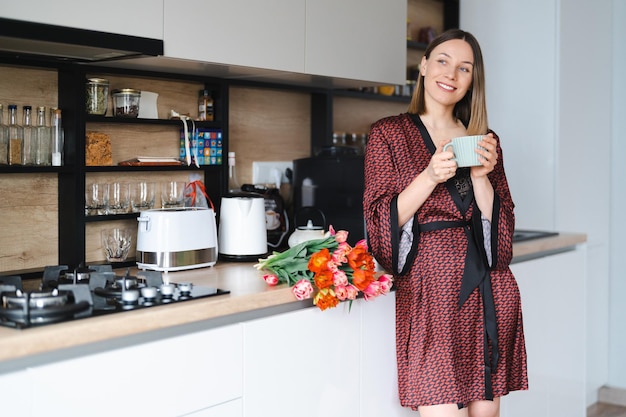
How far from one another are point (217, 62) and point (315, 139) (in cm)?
109

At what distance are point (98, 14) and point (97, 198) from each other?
70cm

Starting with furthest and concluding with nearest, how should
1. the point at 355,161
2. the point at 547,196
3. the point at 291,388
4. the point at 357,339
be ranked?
the point at 547,196 → the point at 355,161 → the point at 357,339 → the point at 291,388

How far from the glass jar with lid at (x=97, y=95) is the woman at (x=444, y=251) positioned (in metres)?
0.83

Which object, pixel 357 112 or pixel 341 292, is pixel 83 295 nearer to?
pixel 341 292

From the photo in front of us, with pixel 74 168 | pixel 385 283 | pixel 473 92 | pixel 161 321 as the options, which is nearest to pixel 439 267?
pixel 385 283

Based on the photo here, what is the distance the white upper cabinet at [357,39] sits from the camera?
2.58 metres

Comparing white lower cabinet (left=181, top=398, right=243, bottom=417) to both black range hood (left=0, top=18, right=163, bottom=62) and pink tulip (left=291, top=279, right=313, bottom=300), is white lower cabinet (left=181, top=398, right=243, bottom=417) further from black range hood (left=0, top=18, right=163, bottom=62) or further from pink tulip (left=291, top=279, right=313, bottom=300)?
black range hood (left=0, top=18, right=163, bottom=62)

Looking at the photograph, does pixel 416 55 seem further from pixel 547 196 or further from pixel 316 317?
pixel 316 317

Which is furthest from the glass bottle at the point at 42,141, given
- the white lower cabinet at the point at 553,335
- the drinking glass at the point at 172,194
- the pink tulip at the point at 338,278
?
the white lower cabinet at the point at 553,335

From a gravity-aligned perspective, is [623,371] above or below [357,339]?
below

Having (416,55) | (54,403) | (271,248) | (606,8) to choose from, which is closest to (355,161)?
(271,248)

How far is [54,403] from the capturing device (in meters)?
1.49

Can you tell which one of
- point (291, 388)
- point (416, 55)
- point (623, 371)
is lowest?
point (623, 371)

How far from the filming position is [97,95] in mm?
2369
